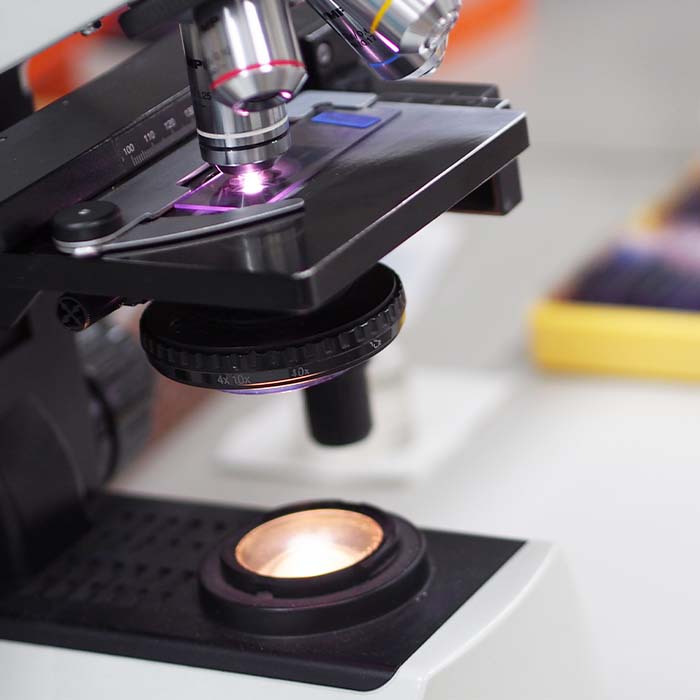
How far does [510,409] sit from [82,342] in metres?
0.37

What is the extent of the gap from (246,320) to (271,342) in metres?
0.02

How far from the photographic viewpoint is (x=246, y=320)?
2.18 ft

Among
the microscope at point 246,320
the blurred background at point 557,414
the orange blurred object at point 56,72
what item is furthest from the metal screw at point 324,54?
the orange blurred object at point 56,72

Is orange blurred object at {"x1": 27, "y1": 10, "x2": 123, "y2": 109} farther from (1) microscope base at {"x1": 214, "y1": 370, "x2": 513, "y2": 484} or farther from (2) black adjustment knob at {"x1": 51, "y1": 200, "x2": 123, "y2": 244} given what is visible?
(2) black adjustment knob at {"x1": 51, "y1": 200, "x2": 123, "y2": 244}

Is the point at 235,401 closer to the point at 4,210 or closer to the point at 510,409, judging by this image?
the point at 510,409

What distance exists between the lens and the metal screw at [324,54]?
82 centimetres

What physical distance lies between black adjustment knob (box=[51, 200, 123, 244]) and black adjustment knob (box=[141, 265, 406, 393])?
0.06 meters

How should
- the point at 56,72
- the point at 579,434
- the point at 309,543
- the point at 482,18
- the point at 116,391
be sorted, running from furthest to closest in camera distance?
the point at 482,18 < the point at 56,72 < the point at 579,434 < the point at 116,391 < the point at 309,543

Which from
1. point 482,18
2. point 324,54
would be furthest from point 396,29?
point 482,18

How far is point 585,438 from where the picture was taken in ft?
3.51

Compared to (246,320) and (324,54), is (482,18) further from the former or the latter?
(246,320)

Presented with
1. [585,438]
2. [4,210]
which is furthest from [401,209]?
[585,438]

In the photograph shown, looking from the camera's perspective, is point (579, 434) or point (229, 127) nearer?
point (229, 127)

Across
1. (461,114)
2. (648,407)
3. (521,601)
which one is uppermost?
(461,114)
